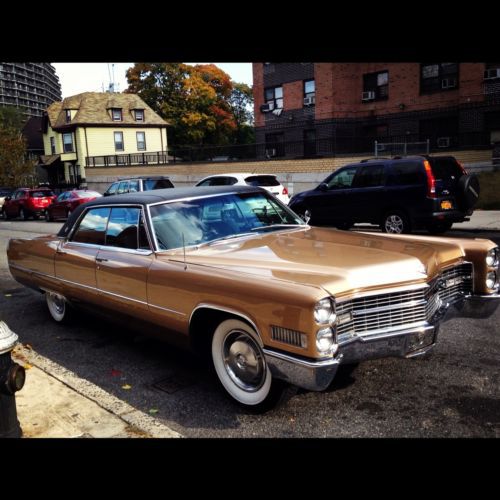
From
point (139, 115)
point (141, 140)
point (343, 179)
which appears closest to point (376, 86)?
point (343, 179)

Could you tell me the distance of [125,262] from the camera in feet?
15.5

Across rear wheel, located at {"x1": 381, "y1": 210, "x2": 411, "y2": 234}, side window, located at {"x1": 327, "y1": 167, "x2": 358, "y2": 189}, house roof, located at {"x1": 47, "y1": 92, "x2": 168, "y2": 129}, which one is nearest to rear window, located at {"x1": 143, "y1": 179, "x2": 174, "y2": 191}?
side window, located at {"x1": 327, "y1": 167, "x2": 358, "y2": 189}

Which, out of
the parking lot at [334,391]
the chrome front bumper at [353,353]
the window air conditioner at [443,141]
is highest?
the window air conditioner at [443,141]

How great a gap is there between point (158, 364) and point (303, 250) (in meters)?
1.84

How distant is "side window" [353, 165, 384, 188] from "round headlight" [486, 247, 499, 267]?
7.93m

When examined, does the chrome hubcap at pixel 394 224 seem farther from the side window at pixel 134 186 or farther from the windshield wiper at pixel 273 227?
the side window at pixel 134 186

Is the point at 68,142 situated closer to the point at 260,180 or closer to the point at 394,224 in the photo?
the point at 260,180

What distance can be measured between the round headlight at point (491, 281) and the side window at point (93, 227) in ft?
11.9

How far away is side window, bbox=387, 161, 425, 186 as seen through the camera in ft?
37.4

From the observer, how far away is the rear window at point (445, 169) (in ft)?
37.3

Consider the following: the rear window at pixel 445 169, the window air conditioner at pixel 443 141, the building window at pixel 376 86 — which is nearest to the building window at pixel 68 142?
the building window at pixel 376 86
